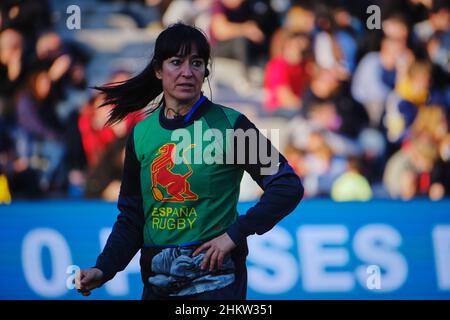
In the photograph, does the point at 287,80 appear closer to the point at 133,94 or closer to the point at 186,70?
the point at 133,94

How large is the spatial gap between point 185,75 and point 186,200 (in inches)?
19.6

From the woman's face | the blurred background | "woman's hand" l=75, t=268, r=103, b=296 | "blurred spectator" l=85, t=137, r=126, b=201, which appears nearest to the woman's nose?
the woman's face

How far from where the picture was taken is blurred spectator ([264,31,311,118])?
8.03 meters

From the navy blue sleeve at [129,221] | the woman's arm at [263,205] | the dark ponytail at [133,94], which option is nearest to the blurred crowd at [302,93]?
the dark ponytail at [133,94]

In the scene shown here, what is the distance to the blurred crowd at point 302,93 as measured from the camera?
7680mm

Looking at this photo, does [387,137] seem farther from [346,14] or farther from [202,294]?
[202,294]

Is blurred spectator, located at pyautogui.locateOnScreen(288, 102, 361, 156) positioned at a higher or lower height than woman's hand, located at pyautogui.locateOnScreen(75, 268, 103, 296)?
higher

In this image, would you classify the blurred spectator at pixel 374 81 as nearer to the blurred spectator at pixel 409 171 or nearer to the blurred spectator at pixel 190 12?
the blurred spectator at pixel 409 171

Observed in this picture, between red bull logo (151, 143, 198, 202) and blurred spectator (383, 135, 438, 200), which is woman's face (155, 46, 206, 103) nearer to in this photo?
red bull logo (151, 143, 198, 202)

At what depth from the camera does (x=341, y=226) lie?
627cm

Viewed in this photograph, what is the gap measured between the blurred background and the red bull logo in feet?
12.8

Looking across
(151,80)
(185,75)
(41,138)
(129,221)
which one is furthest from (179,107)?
(41,138)

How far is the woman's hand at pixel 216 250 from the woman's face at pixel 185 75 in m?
0.60
